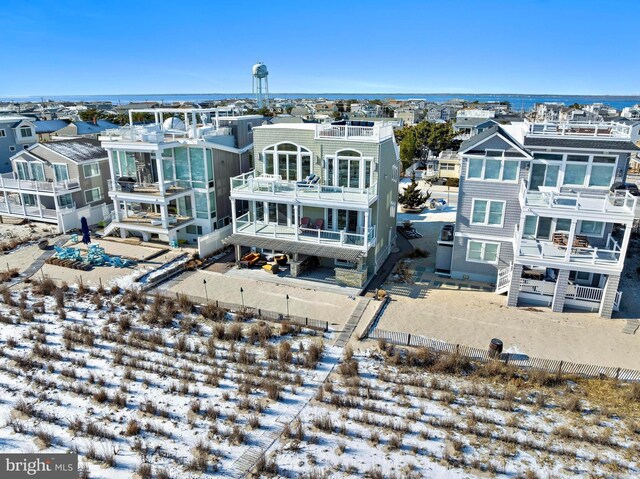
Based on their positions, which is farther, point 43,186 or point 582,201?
point 43,186

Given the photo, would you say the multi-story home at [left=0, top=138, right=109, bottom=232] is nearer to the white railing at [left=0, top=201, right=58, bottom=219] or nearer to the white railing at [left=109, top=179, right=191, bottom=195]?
the white railing at [left=0, top=201, right=58, bottom=219]

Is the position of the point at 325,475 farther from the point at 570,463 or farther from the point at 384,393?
the point at 570,463

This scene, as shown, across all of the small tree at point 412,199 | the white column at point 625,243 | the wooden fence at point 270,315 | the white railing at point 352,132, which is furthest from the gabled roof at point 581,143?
the small tree at point 412,199

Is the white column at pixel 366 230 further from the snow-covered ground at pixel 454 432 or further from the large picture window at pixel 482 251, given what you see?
the snow-covered ground at pixel 454 432

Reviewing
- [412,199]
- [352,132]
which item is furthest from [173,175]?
[412,199]

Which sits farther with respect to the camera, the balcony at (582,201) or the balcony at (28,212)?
the balcony at (28,212)

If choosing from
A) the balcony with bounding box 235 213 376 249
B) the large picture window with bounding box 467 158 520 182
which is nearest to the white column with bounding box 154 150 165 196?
the balcony with bounding box 235 213 376 249

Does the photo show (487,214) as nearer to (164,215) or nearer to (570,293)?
(570,293)
